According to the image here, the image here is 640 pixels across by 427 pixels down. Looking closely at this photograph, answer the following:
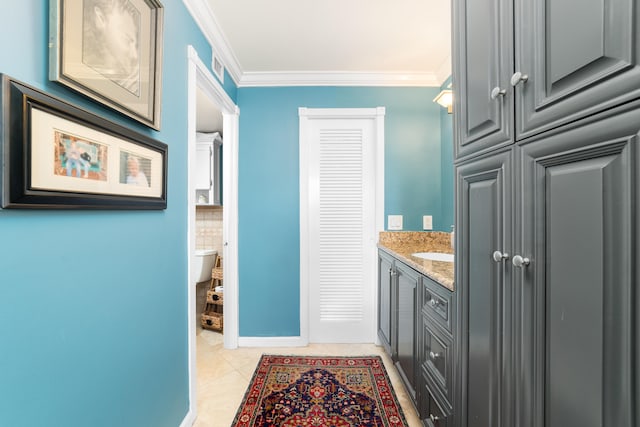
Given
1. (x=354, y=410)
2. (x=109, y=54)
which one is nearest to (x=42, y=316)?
(x=109, y=54)

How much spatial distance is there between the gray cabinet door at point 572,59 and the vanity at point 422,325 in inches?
29.6

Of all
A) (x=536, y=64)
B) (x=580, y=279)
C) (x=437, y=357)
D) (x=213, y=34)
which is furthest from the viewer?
(x=213, y=34)

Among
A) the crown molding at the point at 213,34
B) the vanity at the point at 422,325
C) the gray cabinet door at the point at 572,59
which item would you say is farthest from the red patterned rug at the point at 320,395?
the crown molding at the point at 213,34

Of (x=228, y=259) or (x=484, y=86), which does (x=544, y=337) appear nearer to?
(x=484, y=86)

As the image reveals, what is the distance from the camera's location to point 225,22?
1.83m

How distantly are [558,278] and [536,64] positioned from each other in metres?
0.52

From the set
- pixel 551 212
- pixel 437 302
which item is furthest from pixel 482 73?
pixel 437 302

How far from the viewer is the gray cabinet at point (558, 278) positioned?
1.58 feet

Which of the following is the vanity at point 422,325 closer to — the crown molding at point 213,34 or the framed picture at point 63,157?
the framed picture at point 63,157

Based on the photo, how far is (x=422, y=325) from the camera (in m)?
1.49

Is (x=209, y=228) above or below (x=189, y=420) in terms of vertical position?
above

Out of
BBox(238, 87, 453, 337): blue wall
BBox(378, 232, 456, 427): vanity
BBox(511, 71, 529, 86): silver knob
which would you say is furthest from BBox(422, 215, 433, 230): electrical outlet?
BBox(511, 71, 529, 86): silver knob

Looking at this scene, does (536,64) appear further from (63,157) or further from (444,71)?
(444,71)

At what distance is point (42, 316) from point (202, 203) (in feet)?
9.00
